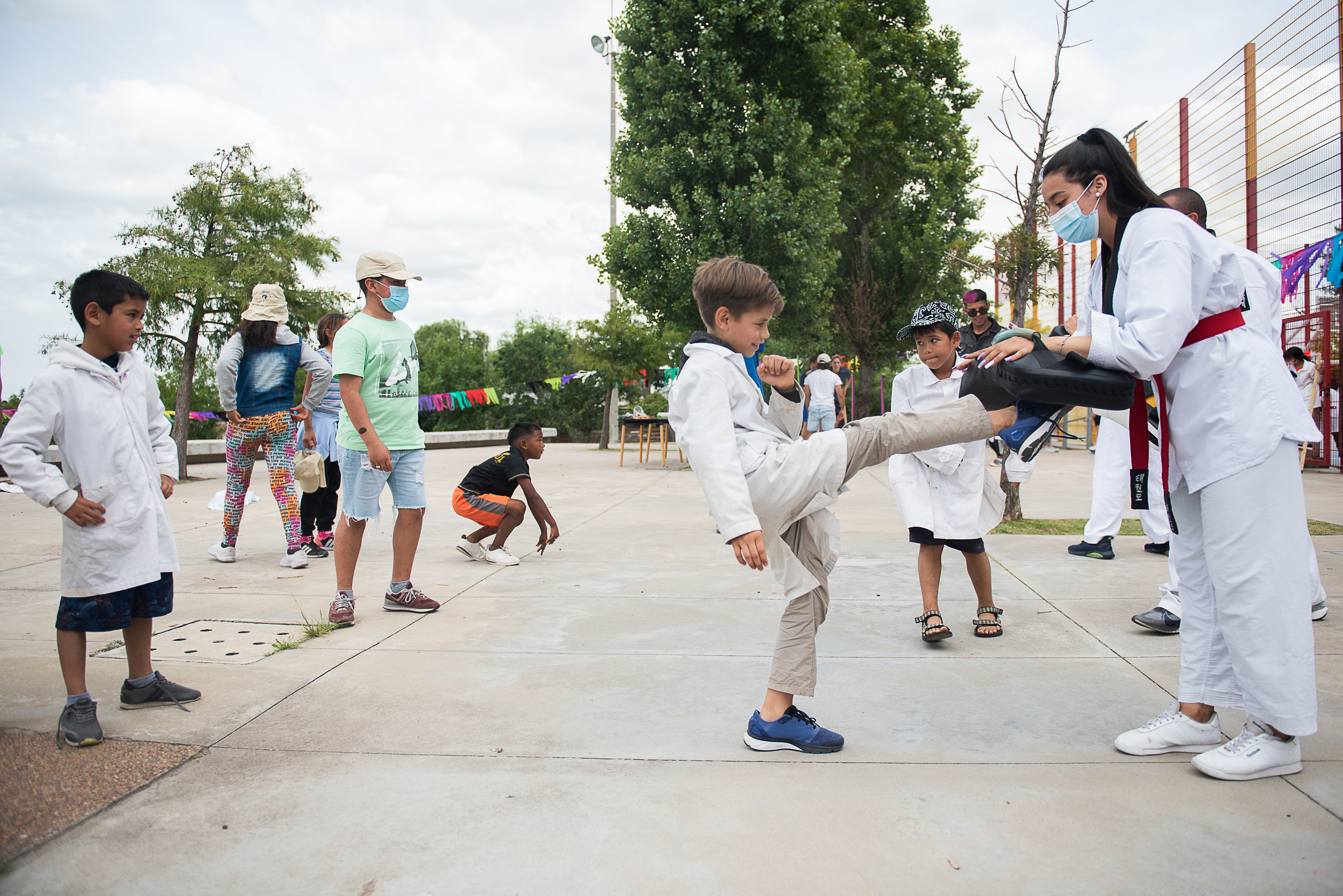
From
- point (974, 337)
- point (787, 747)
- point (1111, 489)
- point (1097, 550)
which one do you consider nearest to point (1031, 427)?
point (787, 747)

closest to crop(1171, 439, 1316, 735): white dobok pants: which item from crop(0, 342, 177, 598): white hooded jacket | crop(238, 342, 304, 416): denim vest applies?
crop(0, 342, 177, 598): white hooded jacket

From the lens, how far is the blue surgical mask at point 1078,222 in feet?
8.50

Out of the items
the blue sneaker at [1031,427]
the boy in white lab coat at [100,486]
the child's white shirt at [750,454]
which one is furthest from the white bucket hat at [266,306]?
the blue sneaker at [1031,427]

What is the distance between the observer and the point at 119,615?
2.85 metres

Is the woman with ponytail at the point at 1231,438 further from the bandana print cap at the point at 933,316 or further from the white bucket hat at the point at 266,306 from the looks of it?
the white bucket hat at the point at 266,306

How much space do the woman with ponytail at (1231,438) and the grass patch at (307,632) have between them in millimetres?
3093

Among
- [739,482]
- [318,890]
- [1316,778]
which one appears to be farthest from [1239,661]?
[318,890]

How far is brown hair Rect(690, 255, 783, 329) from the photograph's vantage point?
2.64 meters

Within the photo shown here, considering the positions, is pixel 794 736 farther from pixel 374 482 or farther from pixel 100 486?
pixel 374 482

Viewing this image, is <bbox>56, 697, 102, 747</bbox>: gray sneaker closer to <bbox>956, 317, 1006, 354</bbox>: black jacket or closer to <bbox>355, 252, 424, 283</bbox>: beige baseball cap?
<bbox>355, 252, 424, 283</bbox>: beige baseball cap

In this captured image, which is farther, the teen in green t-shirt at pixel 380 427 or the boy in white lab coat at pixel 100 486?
the teen in green t-shirt at pixel 380 427

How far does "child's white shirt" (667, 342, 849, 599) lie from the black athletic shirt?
11.7ft

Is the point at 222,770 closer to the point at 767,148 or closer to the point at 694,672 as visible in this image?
the point at 694,672

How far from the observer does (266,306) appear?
18.7ft
